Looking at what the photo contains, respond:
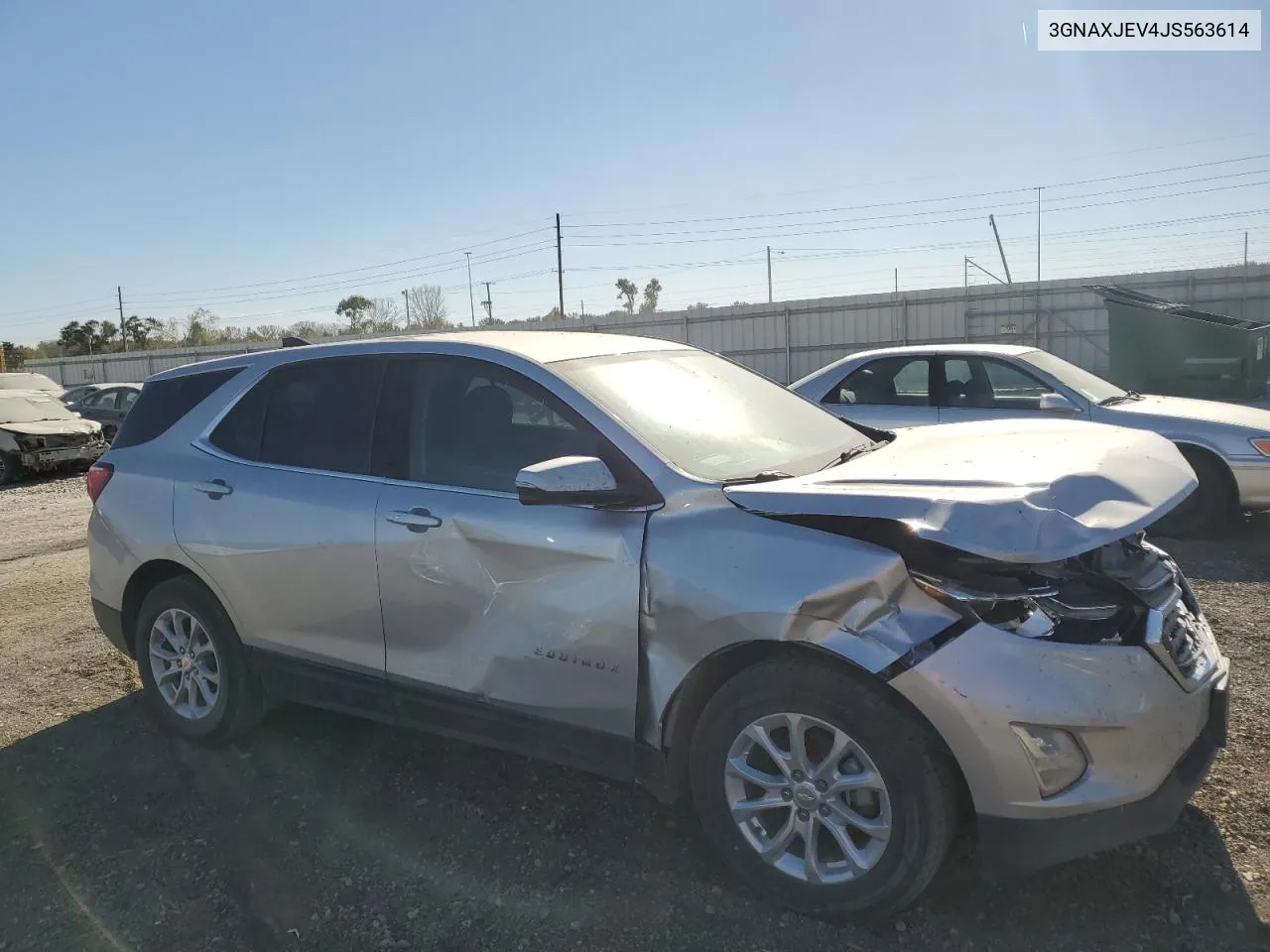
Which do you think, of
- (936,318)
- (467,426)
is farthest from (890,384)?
(936,318)

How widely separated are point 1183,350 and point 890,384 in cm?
615

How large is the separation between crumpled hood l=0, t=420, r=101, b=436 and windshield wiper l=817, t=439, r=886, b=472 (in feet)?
50.4

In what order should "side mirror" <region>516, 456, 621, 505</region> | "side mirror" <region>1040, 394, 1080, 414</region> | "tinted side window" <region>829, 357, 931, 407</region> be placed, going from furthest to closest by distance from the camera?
"tinted side window" <region>829, 357, 931, 407</region> < "side mirror" <region>1040, 394, 1080, 414</region> < "side mirror" <region>516, 456, 621, 505</region>

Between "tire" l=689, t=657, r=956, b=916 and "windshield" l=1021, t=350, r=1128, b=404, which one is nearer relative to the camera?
"tire" l=689, t=657, r=956, b=916

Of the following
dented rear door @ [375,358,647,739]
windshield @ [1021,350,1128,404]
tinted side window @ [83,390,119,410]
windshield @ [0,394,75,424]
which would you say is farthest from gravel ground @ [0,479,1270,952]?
tinted side window @ [83,390,119,410]

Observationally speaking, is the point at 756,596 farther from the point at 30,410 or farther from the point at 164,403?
the point at 30,410

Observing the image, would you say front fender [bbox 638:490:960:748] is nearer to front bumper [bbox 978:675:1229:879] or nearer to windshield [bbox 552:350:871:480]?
windshield [bbox 552:350:871:480]

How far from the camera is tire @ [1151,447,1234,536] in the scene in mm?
7000

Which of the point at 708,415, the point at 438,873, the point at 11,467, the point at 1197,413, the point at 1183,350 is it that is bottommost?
the point at 438,873

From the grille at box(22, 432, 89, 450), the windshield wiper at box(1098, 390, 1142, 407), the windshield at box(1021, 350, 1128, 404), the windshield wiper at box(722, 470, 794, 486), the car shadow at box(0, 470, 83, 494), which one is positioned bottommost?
the car shadow at box(0, 470, 83, 494)

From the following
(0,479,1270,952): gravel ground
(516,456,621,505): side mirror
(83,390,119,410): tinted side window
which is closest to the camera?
(0,479,1270,952): gravel ground

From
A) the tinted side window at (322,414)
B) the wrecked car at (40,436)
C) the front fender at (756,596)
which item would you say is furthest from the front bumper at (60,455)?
the front fender at (756,596)

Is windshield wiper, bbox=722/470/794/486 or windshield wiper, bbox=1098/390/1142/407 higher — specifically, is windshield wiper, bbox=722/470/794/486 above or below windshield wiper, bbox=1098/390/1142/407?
above

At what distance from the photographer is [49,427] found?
1540 cm
